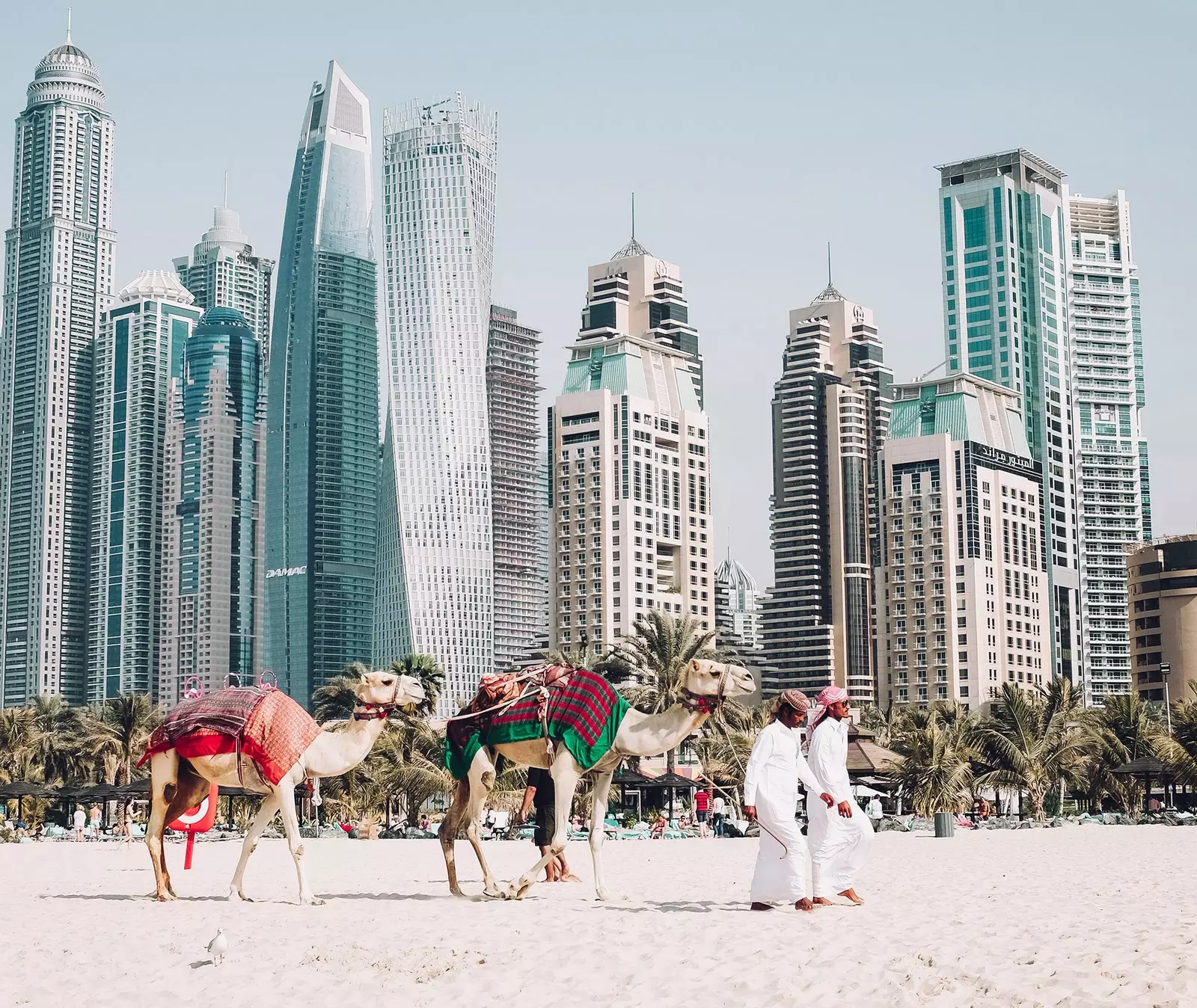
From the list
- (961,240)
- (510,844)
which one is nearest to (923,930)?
(510,844)

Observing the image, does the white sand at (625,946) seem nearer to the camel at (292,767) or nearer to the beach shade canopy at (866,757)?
the camel at (292,767)

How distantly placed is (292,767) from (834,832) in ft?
18.1

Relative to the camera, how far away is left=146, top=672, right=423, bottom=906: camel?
54.0 feet

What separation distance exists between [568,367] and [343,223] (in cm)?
4544

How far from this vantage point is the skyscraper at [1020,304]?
15612cm

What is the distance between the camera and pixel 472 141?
160m

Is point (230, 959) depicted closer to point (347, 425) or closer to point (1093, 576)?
point (1093, 576)

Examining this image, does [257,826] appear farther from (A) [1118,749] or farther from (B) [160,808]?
(A) [1118,749]

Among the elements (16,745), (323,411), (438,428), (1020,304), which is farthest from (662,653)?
(323,411)

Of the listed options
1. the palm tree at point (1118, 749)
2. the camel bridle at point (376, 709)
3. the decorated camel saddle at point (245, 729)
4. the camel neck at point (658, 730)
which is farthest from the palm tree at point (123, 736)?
the camel neck at point (658, 730)

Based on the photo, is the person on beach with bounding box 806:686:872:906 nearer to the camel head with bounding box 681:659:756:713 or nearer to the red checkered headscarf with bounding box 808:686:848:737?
the red checkered headscarf with bounding box 808:686:848:737

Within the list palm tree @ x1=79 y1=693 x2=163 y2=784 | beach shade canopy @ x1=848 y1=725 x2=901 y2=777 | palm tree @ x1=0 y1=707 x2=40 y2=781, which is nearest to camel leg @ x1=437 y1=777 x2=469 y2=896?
beach shade canopy @ x1=848 y1=725 x2=901 y2=777

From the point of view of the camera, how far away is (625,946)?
492 inches

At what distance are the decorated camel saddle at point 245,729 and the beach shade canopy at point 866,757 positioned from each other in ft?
85.7
